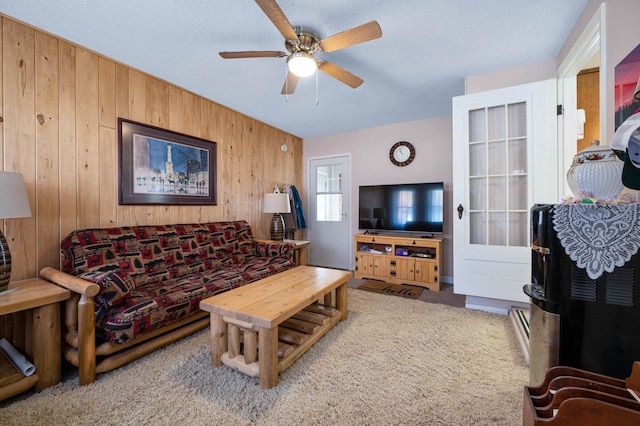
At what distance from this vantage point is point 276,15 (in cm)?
147

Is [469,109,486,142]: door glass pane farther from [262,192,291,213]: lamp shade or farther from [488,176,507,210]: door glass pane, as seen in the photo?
[262,192,291,213]: lamp shade

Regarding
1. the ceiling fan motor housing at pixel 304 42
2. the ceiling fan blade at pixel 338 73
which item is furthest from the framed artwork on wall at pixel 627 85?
the ceiling fan motor housing at pixel 304 42

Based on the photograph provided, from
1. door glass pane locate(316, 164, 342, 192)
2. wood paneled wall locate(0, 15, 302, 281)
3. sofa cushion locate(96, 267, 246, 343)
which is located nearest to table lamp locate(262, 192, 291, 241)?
wood paneled wall locate(0, 15, 302, 281)

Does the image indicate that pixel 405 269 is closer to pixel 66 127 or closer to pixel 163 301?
A: pixel 163 301

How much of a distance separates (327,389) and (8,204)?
82.3 inches

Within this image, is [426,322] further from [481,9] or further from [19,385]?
[19,385]

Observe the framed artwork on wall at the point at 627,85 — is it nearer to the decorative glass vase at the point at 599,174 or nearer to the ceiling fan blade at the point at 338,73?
the decorative glass vase at the point at 599,174

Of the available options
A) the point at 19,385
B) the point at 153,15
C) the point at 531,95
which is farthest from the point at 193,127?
the point at 531,95

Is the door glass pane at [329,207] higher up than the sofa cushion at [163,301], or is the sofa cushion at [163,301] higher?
the door glass pane at [329,207]

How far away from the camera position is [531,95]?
7.56ft

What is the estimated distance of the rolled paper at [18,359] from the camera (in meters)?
1.47

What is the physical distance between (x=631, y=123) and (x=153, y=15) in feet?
8.24

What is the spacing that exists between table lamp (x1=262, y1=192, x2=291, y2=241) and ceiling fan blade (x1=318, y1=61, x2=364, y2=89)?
1999 mm

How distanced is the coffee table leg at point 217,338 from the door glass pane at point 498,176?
2396 mm
